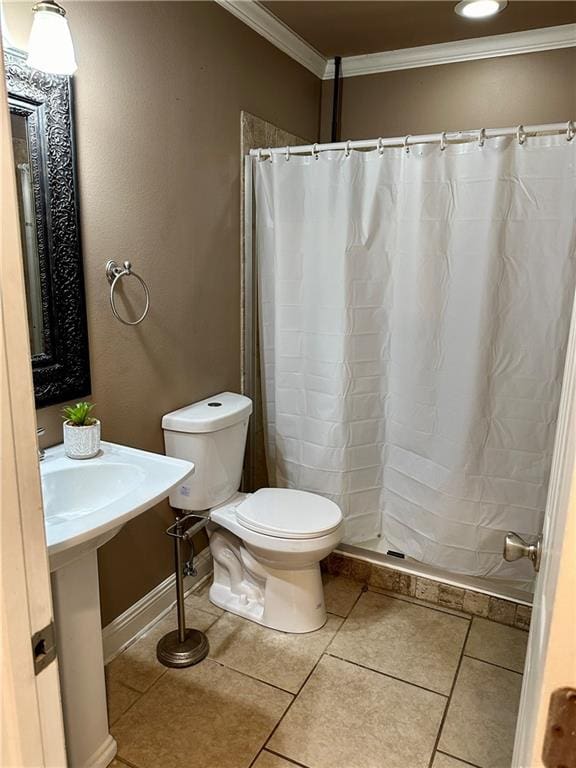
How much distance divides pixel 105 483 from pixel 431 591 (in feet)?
4.89

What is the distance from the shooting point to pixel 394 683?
6.28 feet

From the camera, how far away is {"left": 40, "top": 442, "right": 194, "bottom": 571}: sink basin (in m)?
1.36

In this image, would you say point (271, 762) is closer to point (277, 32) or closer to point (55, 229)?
point (55, 229)

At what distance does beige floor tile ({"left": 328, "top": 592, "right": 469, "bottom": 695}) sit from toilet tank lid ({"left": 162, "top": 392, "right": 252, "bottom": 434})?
3.12ft

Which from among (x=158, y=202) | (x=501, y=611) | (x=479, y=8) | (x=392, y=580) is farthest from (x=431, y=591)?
(x=479, y=8)

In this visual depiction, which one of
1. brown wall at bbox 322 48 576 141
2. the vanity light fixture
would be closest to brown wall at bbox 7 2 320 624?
the vanity light fixture

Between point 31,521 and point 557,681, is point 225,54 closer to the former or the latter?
point 31,521

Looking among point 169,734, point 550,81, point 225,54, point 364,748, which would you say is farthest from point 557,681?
point 550,81

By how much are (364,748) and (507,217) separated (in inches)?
72.7

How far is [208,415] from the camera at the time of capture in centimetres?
214

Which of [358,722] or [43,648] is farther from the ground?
[43,648]

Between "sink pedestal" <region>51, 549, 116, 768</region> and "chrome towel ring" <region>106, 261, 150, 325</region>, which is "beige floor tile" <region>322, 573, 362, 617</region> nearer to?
"sink pedestal" <region>51, 549, 116, 768</region>

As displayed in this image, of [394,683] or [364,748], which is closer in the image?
[364,748]

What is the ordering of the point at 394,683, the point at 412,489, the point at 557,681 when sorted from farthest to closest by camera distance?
the point at 412,489 < the point at 394,683 < the point at 557,681
